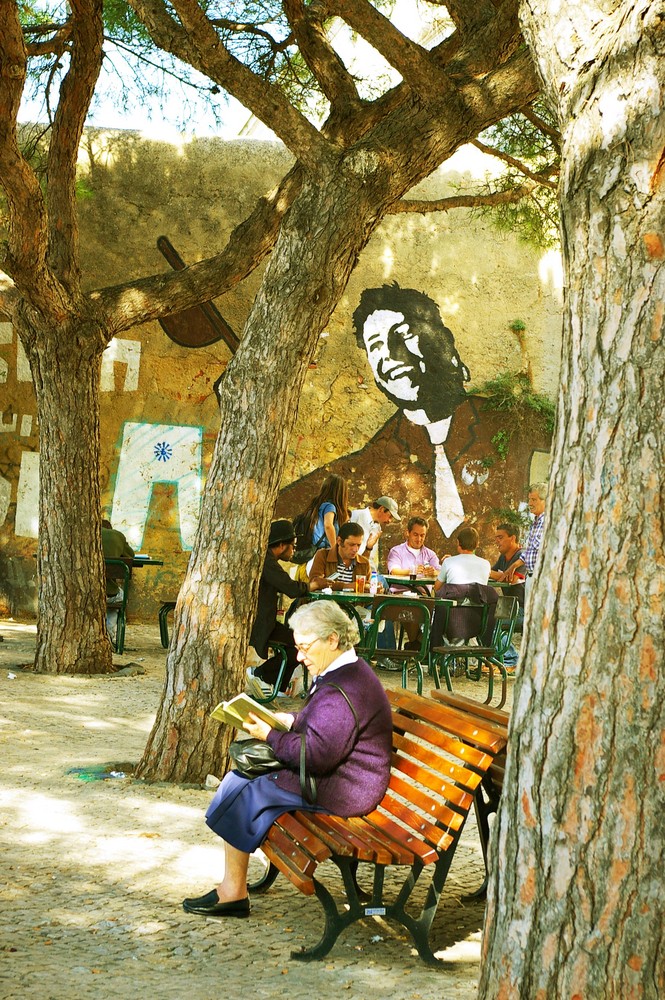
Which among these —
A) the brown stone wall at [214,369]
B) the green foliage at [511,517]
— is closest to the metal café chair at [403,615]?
the brown stone wall at [214,369]

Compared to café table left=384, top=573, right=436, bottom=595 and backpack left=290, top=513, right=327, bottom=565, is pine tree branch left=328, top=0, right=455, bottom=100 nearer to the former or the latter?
backpack left=290, top=513, right=327, bottom=565

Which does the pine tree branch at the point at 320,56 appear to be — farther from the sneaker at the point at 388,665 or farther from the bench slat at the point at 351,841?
the sneaker at the point at 388,665

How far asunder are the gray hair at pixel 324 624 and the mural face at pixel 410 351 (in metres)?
9.29

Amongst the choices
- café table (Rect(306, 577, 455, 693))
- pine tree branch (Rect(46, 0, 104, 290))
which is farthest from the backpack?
pine tree branch (Rect(46, 0, 104, 290))

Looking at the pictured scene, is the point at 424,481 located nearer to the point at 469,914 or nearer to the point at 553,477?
the point at 469,914

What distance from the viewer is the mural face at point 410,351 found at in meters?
12.9

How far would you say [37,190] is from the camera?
A: 762cm

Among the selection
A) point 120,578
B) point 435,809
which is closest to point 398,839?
point 435,809

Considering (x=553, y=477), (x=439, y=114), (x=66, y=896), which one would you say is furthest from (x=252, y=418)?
(x=553, y=477)

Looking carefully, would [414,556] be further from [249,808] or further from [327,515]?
[249,808]

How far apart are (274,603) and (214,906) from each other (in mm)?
3959

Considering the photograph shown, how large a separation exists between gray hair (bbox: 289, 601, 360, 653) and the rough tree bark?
143 cm

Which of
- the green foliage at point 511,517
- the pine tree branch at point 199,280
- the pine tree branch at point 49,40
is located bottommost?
the green foliage at point 511,517

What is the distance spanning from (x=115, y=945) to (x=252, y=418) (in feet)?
8.61
